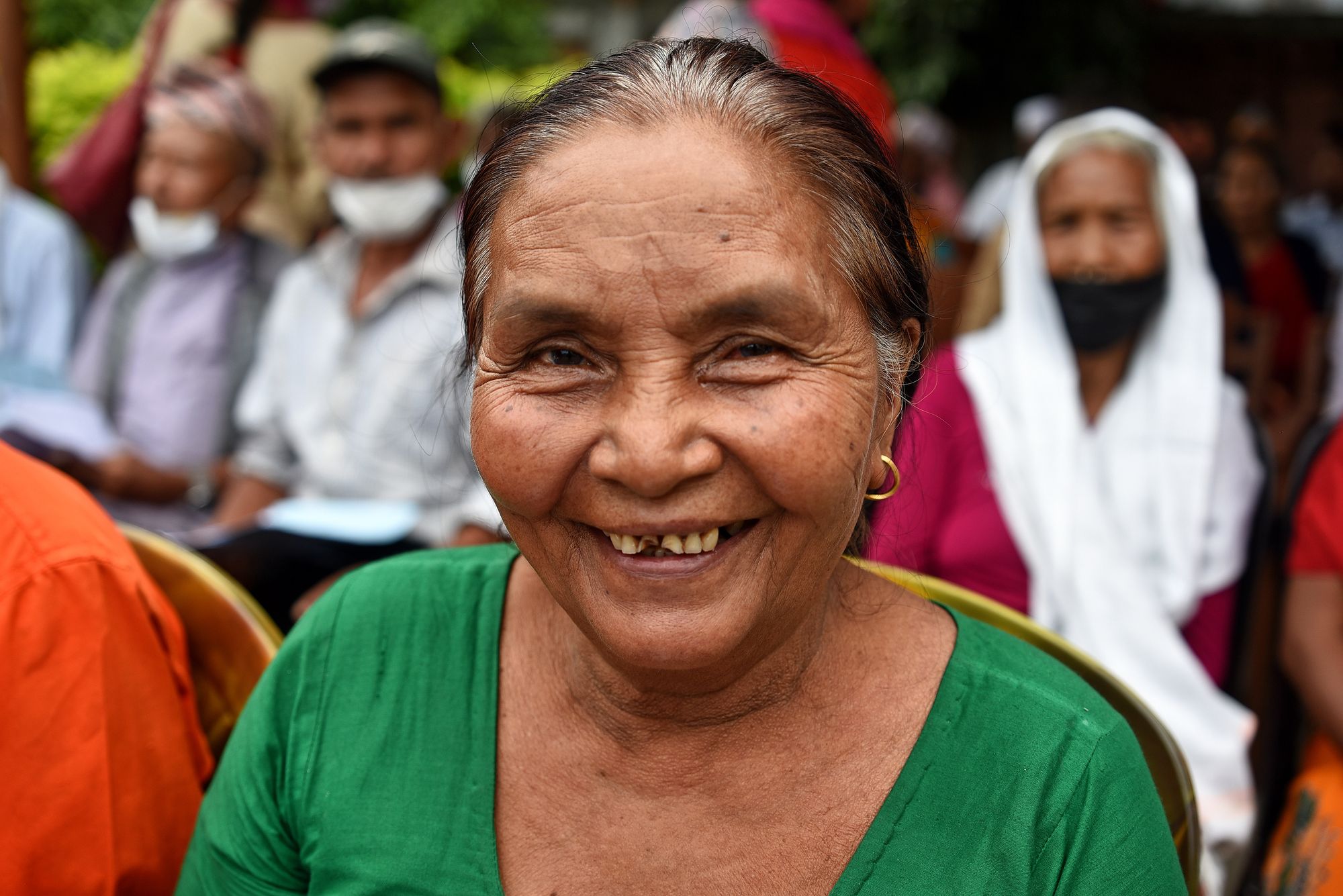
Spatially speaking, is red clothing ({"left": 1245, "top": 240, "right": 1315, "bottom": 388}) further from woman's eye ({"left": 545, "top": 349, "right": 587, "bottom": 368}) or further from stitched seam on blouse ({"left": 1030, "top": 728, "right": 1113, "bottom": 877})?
woman's eye ({"left": 545, "top": 349, "right": 587, "bottom": 368})

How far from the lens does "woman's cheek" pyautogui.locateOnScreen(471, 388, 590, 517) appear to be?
4.39 ft

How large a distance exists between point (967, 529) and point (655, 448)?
1.82 m

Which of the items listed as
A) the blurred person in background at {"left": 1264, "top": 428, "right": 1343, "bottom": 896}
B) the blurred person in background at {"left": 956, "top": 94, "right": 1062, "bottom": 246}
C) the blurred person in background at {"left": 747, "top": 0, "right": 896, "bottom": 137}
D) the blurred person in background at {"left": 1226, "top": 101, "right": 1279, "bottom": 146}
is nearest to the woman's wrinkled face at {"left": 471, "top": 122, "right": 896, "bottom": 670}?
the blurred person in background at {"left": 1264, "top": 428, "right": 1343, "bottom": 896}

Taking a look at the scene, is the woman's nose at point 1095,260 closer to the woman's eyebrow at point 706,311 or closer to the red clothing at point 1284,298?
the woman's eyebrow at point 706,311

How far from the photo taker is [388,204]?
13.4 ft

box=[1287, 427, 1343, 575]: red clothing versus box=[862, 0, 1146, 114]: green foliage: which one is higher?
box=[862, 0, 1146, 114]: green foliage

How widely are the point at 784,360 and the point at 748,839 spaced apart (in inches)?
23.4

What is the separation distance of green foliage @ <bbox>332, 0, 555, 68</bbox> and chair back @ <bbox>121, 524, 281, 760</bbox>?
742cm

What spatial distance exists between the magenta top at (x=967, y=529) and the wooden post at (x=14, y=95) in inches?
149

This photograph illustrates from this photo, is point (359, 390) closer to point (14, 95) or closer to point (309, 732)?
point (14, 95)

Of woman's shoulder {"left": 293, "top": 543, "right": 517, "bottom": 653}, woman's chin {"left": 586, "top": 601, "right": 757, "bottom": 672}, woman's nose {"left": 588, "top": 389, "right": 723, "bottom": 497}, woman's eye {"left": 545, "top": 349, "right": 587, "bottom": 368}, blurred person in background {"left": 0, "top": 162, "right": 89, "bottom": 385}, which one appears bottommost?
blurred person in background {"left": 0, "top": 162, "right": 89, "bottom": 385}

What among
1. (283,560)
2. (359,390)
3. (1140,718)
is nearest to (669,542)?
(1140,718)

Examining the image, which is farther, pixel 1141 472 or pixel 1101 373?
pixel 1101 373

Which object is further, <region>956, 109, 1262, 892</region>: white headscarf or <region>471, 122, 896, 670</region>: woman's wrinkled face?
<region>956, 109, 1262, 892</region>: white headscarf
